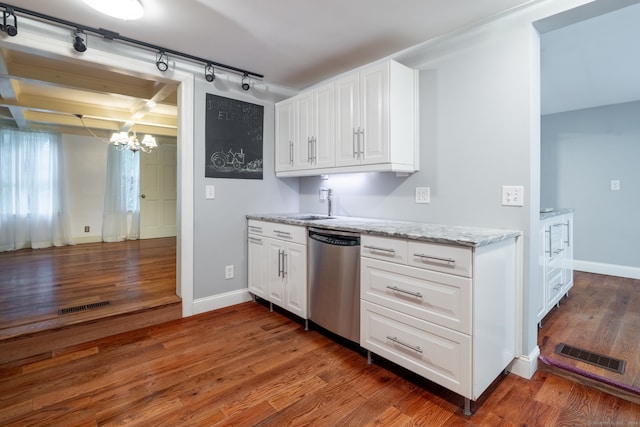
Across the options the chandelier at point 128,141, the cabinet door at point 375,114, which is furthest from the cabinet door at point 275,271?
the chandelier at point 128,141

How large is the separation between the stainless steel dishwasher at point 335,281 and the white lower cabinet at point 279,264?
105 mm

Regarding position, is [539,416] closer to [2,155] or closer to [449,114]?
[449,114]

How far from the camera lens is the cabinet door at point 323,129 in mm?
2652

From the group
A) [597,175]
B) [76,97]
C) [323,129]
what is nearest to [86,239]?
[76,97]

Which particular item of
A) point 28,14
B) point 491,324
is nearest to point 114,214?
point 28,14

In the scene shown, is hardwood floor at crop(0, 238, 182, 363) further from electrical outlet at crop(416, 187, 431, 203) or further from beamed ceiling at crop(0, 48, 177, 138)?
electrical outlet at crop(416, 187, 431, 203)

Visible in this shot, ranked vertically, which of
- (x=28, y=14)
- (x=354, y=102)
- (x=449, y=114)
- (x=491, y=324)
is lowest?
(x=491, y=324)

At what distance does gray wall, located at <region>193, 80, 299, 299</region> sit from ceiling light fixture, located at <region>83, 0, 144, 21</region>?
2.95ft

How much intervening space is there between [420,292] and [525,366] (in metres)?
0.86

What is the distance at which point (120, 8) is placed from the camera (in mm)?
1837

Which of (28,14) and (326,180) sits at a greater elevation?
(28,14)

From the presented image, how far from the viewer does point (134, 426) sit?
149 centimetres

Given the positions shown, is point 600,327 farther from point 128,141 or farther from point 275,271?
point 128,141

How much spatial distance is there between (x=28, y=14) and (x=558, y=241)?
4.27 meters
